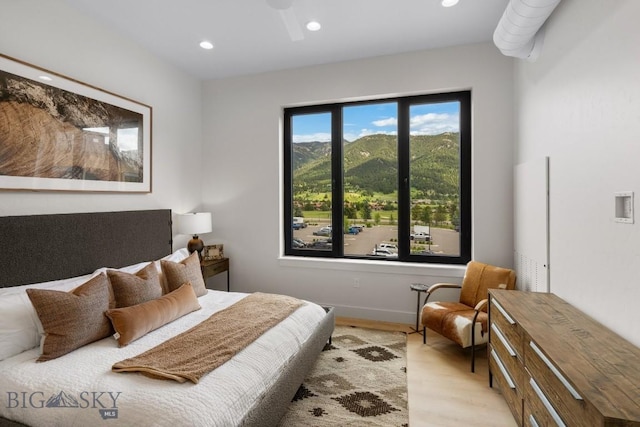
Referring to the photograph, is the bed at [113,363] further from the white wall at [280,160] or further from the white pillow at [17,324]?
the white wall at [280,160]

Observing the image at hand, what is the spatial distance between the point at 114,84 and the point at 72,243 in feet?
4.91

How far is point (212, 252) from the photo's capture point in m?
3.88

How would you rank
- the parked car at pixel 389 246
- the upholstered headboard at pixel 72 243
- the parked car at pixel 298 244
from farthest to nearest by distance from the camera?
the parked car at pixel 298 244, the parked car at pixel 389 246, the upholstered headboard at pixel 72 243

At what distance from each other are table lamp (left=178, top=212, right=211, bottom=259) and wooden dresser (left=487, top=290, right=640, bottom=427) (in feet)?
9.51

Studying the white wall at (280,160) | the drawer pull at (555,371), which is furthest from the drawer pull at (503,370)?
the white wall at (280,160)

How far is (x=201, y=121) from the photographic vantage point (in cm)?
412

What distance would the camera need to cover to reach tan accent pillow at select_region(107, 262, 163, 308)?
216cm

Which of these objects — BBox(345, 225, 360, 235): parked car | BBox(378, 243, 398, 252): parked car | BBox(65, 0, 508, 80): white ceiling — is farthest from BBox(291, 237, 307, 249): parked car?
BBox(65, 0, 508, 80): white ceiling

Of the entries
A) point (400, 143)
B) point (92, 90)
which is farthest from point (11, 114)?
point (400, 143)

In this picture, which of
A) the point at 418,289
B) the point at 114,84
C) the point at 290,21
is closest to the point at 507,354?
the point at 418,289

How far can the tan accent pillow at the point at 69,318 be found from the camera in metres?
1.74

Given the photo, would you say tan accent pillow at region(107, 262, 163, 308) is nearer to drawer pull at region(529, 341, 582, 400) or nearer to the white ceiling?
the white ceiling

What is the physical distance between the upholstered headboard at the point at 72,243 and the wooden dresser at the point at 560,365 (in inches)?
118

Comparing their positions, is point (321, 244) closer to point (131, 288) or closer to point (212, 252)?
point (212, 252)
